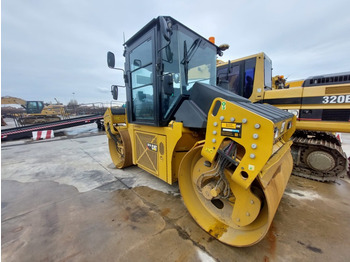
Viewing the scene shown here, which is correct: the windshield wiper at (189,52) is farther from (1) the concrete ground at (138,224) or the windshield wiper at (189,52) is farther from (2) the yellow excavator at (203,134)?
(1) the concrete ground at (138,224)

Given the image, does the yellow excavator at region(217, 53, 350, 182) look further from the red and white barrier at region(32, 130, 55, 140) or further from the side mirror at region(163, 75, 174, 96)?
the red and white barrier at region(32, 130, 55, 140)

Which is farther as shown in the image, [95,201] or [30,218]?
[95,201]

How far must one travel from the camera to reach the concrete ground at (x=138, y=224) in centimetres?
160

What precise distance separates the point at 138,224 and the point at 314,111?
3930mm

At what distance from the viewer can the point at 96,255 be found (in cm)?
160

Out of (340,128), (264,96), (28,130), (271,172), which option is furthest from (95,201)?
(28,130)

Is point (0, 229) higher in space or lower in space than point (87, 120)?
lower

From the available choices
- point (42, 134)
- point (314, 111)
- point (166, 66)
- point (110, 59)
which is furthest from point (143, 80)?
point (42, 134)

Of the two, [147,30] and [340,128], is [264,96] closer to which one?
[340,128]

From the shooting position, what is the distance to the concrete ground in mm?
1596

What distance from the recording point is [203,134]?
7.77 feet

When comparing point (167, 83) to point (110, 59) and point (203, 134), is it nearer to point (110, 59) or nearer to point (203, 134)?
point (203, 134)

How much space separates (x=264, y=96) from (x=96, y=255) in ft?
14.4

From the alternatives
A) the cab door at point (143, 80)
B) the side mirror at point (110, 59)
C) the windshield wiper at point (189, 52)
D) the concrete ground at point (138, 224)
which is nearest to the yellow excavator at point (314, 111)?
the concrete ground at point (138, 224)
